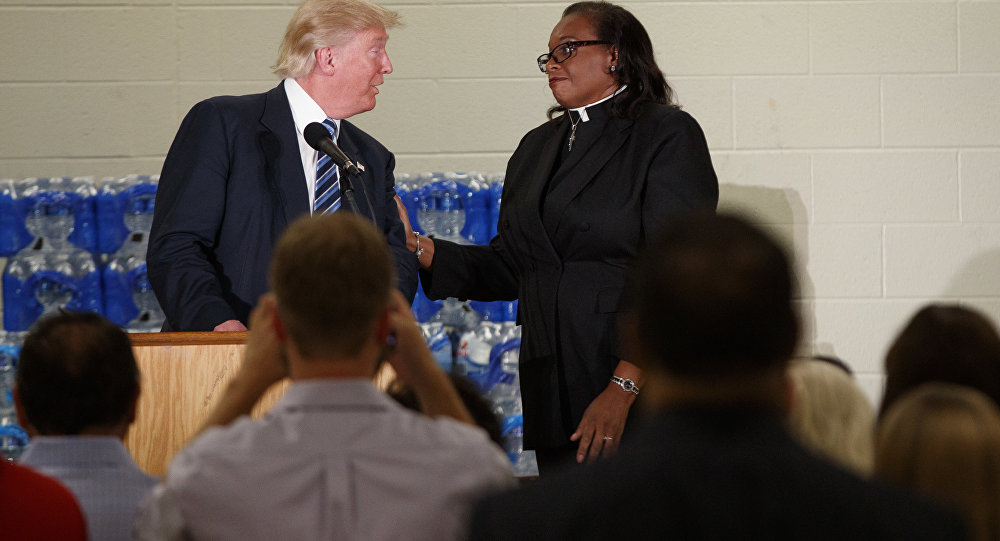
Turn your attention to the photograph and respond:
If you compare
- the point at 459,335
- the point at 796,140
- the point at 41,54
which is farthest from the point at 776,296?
the point at 41,54

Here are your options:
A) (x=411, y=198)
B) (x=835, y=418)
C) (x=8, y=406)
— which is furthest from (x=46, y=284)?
(x=835, y=418)

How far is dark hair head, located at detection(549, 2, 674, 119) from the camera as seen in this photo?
2578 mm

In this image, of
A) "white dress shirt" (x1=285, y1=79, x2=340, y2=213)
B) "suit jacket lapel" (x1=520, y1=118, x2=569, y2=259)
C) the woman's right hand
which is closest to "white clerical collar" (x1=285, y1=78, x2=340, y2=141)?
"white dress shirt" (x1=285, y1=79, x2=340, y2=213)

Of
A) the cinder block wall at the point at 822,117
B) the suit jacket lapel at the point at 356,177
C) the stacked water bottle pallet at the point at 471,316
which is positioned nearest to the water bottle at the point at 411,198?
the stacked water bottle pallet at the point at 471,316

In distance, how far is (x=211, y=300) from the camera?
7.52 feet

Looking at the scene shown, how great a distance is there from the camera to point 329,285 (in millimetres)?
1128

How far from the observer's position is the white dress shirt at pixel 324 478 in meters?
1.08

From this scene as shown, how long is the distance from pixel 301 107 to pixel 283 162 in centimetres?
17

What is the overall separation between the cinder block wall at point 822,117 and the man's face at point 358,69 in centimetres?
123

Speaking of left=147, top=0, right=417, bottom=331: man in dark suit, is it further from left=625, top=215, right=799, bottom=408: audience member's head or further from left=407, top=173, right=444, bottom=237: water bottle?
left=625, top=215, right=799, bottom=408: audience member's head

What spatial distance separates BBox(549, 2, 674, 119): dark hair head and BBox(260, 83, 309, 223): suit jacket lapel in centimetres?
73

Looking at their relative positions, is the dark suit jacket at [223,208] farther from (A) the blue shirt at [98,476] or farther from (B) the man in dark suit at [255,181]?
(A) the blue shirt at [98,476]

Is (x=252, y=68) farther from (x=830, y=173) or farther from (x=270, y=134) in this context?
(x=830, y=173)

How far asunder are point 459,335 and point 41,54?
1832 millimetres
